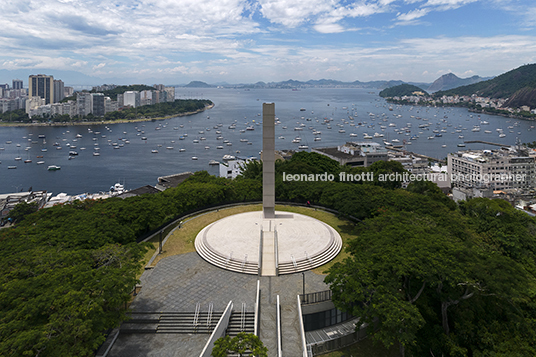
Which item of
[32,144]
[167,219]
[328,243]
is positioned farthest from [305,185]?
[32,144]

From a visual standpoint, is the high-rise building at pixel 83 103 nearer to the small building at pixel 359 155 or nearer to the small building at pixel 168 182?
the small building at pixel 168 182

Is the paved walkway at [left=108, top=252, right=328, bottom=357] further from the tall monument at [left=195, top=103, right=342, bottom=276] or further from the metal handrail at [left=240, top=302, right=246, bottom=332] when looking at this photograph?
the tall monument at [left=195, top=103, right=342, bottom=276]

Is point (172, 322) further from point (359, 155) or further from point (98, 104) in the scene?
point (98, 104)

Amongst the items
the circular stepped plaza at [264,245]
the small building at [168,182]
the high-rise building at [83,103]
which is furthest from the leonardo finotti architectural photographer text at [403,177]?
the high-rise building at [83,103]

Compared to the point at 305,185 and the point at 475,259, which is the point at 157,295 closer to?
the point at 475,259

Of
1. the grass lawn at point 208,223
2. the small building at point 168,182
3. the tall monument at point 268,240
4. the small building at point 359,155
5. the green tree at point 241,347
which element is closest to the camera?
the green tree at point 241,347

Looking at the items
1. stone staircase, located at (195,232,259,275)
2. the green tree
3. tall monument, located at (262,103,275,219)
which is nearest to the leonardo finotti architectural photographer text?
tall monument, located at (262,103,275,219)
